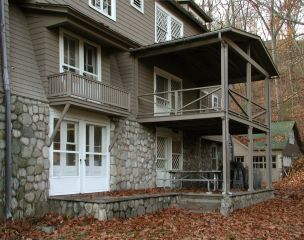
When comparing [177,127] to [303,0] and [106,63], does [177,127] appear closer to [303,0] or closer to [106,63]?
[106,63]

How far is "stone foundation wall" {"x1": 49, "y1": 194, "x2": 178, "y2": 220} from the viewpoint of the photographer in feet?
32.7

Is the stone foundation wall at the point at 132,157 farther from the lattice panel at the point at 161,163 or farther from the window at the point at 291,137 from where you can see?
the window at the point at 291,137

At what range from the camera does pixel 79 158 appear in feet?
40.0

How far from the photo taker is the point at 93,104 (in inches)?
463

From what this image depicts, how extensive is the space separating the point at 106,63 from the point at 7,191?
19.7 feet

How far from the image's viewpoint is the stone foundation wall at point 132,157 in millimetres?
13883

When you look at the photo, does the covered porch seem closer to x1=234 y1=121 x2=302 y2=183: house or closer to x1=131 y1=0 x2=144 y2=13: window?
x1=131 y1=0 x2=144 y2=13: window

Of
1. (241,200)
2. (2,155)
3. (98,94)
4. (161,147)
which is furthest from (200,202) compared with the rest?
(2,155)

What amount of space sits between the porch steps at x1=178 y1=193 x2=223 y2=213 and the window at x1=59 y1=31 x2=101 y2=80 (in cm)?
507

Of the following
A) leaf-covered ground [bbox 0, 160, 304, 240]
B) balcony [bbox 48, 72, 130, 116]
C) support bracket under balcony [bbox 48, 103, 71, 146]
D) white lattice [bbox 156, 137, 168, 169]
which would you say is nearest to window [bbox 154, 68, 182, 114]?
white lattice [bbox 156, 137, 168, 169]

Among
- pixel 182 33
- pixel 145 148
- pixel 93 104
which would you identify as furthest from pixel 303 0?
pixel 93 104

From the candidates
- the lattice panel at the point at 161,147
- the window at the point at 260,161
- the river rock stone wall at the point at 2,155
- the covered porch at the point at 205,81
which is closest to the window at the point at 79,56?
the covered porch at the point at 205,81

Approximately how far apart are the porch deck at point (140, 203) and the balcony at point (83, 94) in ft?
8.71

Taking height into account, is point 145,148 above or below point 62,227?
above
